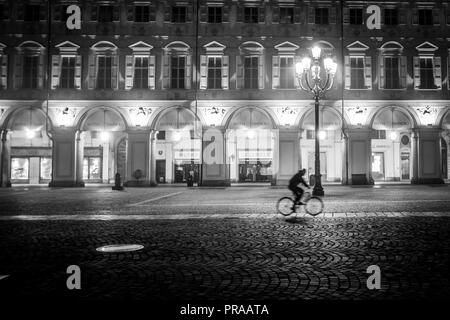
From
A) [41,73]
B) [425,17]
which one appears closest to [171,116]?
[41,73]

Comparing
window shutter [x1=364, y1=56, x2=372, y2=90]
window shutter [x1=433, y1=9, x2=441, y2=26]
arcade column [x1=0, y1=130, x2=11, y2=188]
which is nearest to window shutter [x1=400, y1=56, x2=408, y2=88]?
window shutter [x1=364, y1=56, x2=372, y2=90]

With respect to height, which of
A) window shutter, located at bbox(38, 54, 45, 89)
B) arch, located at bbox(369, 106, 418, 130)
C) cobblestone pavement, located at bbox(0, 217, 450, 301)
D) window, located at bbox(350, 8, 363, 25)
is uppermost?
window, located at bbox(350, 8, 363, 25)

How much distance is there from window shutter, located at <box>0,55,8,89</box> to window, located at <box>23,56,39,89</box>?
4.32 feet

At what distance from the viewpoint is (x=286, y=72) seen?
30422 mm

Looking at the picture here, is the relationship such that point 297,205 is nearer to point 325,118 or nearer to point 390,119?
point 325,118

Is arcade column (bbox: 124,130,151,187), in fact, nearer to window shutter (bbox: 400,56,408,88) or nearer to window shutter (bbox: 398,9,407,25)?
window shutter (bbox: 400,56,408,88)

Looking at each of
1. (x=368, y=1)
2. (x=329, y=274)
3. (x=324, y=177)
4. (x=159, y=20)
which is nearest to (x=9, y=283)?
(x=329, y=274)

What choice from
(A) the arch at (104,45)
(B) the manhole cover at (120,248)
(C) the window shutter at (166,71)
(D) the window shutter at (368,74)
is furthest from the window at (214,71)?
(B) the manhole cover at (120,248)

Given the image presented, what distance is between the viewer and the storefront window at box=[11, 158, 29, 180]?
3306 centimetres

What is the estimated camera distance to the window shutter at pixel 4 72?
2998cm

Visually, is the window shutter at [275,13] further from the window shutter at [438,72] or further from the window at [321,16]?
the window shutter at [438,72]

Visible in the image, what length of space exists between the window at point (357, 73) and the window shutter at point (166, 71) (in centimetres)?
1401
